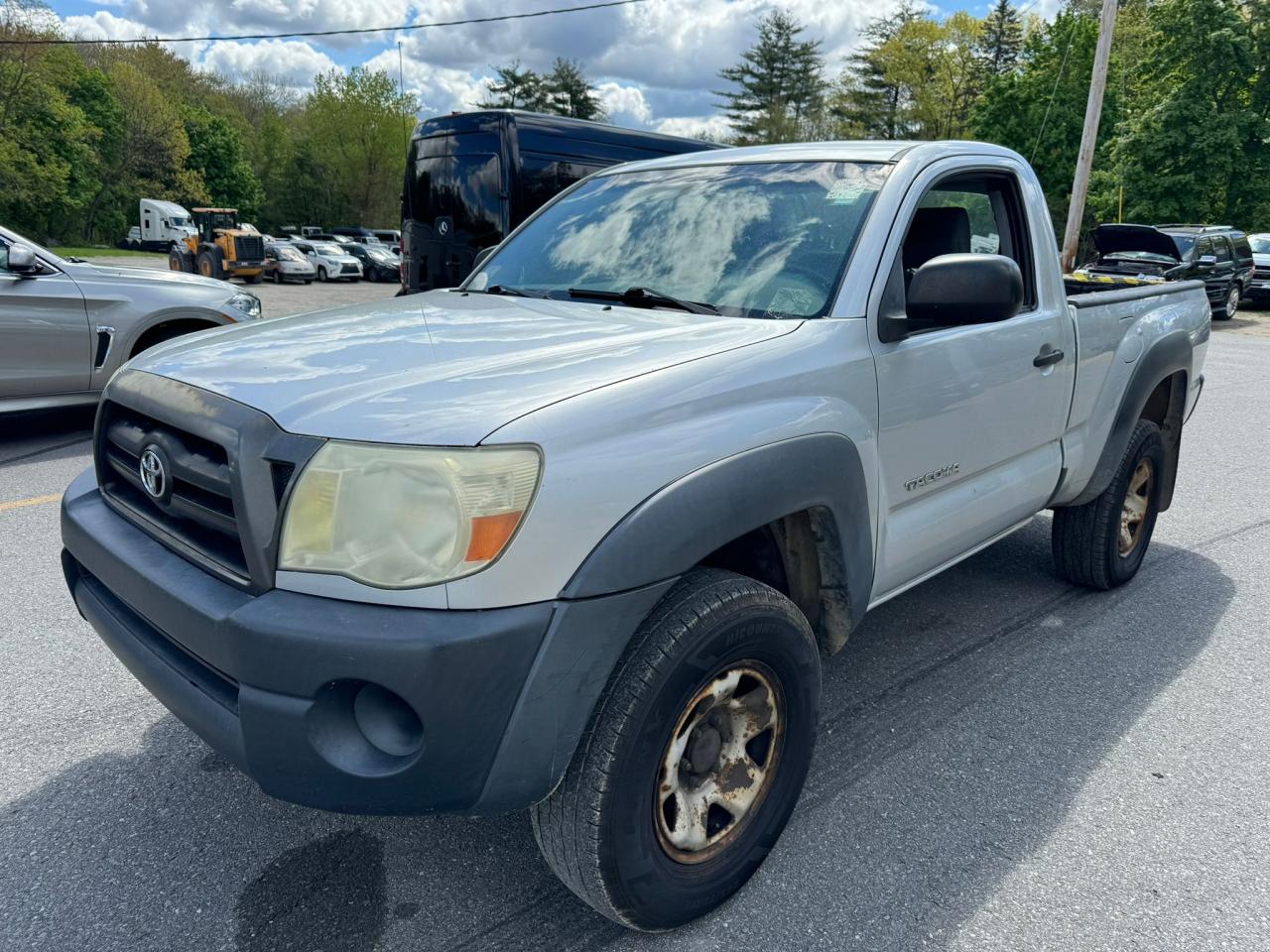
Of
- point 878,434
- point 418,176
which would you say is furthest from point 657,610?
point 418,176

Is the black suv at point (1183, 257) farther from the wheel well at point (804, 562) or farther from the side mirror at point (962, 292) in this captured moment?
the wheel well at point (804, 562)

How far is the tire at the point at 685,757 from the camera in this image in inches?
75.1

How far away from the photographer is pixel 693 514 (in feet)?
6.44

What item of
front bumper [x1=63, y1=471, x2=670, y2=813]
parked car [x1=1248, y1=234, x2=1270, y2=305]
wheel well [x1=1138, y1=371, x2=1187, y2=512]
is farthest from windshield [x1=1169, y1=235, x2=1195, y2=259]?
front bumper [x1=63, y1=471, x2=670, y2=813]

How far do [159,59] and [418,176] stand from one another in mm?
69659

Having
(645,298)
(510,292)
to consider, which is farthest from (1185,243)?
(645,298)

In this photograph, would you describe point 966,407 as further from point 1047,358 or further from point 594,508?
point 594,508

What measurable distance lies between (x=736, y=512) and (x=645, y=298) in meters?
0.98

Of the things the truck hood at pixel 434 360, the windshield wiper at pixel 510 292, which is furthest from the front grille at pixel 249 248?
the truck hood at pixel 434 360

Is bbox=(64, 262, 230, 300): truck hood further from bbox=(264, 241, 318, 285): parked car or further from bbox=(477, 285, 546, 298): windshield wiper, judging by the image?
bbox=(264, 241, 318, 285): parked car

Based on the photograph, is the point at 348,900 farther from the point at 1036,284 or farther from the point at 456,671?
the point at 1036,284

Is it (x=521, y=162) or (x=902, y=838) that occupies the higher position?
(x=521, y=162)

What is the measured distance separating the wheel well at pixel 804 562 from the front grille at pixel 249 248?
30195mm

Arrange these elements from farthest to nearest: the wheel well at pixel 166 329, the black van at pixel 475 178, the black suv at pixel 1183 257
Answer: the black suv at pixel 1183 257
the black van at pixel 475 178
the wheel well at pixel 166 329
